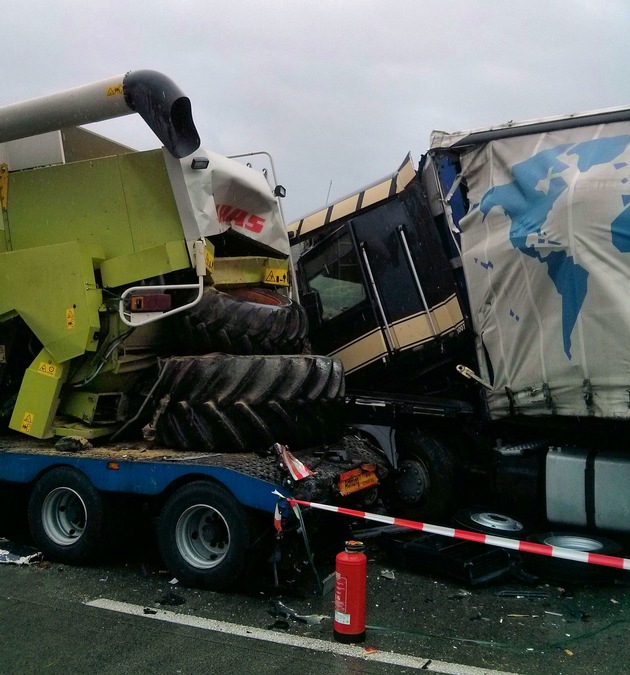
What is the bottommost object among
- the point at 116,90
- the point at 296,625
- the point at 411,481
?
the point at 296,625

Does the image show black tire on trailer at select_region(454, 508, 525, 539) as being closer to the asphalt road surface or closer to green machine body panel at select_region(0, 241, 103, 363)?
the asphalt road surface

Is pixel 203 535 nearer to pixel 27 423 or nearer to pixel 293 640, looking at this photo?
pixel 293 640

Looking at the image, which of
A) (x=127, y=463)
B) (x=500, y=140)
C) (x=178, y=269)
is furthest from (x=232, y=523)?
(x=500, y=140)

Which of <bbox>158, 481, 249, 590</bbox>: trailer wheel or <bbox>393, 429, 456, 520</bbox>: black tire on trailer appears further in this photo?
<bbox>393, 429, 456, 520</bbox>: black tire on trailer

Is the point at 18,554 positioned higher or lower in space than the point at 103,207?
lower

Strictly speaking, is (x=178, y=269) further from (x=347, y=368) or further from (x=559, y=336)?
(x=559, y=336)

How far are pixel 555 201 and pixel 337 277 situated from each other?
2.43m

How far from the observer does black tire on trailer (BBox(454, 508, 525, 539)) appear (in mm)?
5617

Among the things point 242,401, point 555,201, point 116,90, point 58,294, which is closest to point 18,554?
point 58,294

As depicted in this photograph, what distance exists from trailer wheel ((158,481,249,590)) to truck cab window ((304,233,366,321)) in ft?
9.12

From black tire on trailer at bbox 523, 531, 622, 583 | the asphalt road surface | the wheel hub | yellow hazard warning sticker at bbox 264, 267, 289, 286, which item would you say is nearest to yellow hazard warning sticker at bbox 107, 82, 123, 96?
yellow hazard warning sticker at bbox 264, 267, 289, 286

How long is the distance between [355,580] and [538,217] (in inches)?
122

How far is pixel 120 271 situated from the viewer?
18.8 feet

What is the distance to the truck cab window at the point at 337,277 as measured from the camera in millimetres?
7016
